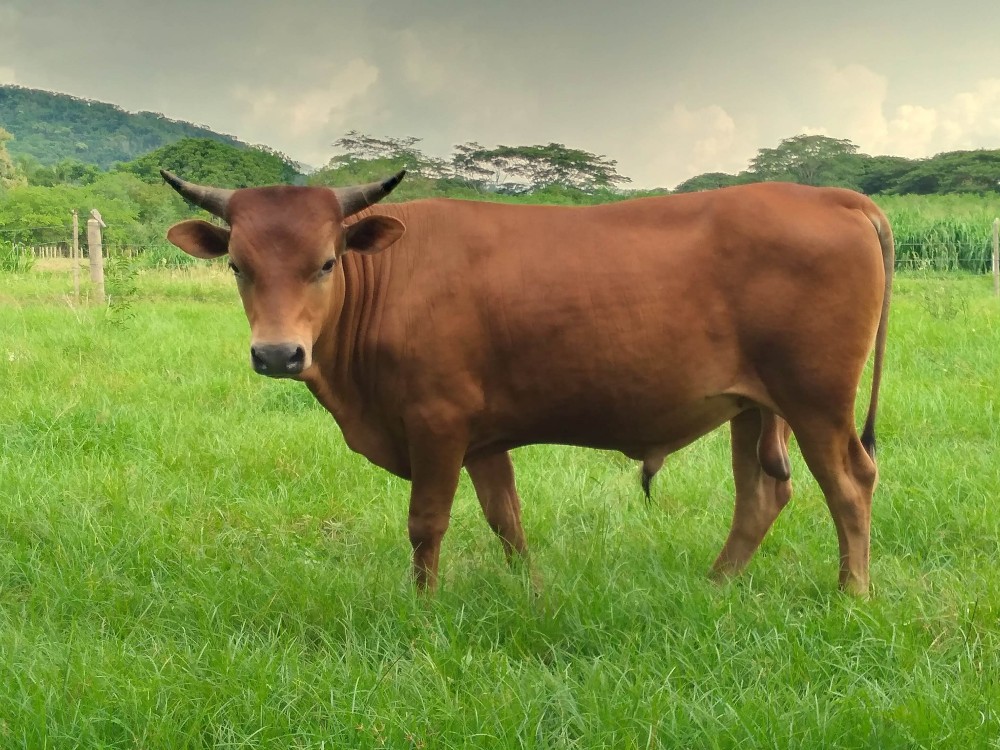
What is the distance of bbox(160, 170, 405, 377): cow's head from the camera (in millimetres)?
3387

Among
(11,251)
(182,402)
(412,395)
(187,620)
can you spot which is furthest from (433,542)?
(11,251)

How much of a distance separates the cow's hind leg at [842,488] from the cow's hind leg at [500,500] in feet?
4.51

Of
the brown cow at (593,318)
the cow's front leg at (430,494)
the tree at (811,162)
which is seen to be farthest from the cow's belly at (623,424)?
the tree at (811,162)

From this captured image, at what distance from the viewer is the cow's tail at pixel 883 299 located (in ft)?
12.9

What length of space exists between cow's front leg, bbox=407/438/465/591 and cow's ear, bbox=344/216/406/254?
87 centimetres

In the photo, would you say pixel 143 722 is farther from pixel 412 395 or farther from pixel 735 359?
pixel 735 359

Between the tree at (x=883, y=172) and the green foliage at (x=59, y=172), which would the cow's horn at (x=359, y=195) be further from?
the green foliage at (x=59, y=172)

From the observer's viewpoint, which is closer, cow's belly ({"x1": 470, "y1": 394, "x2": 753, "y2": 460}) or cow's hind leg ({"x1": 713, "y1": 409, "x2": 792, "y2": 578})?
cow's belly ({"x1": 470, "y1": 394, "x2": 753, "y2": 460})

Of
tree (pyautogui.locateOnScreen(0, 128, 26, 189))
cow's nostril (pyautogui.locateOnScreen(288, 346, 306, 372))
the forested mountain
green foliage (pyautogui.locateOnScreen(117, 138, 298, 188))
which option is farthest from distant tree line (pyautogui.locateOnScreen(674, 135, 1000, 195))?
the forested mountain

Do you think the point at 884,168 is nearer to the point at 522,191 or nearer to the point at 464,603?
the point at 522,191

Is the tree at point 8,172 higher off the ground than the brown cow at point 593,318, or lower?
higher

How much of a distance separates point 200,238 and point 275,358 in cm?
91

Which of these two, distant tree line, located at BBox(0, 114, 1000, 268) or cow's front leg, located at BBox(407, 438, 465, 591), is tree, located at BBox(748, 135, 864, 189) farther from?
cow's front leg, located at BBox(407, 438, 465, 591)

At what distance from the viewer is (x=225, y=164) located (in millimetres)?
44750
